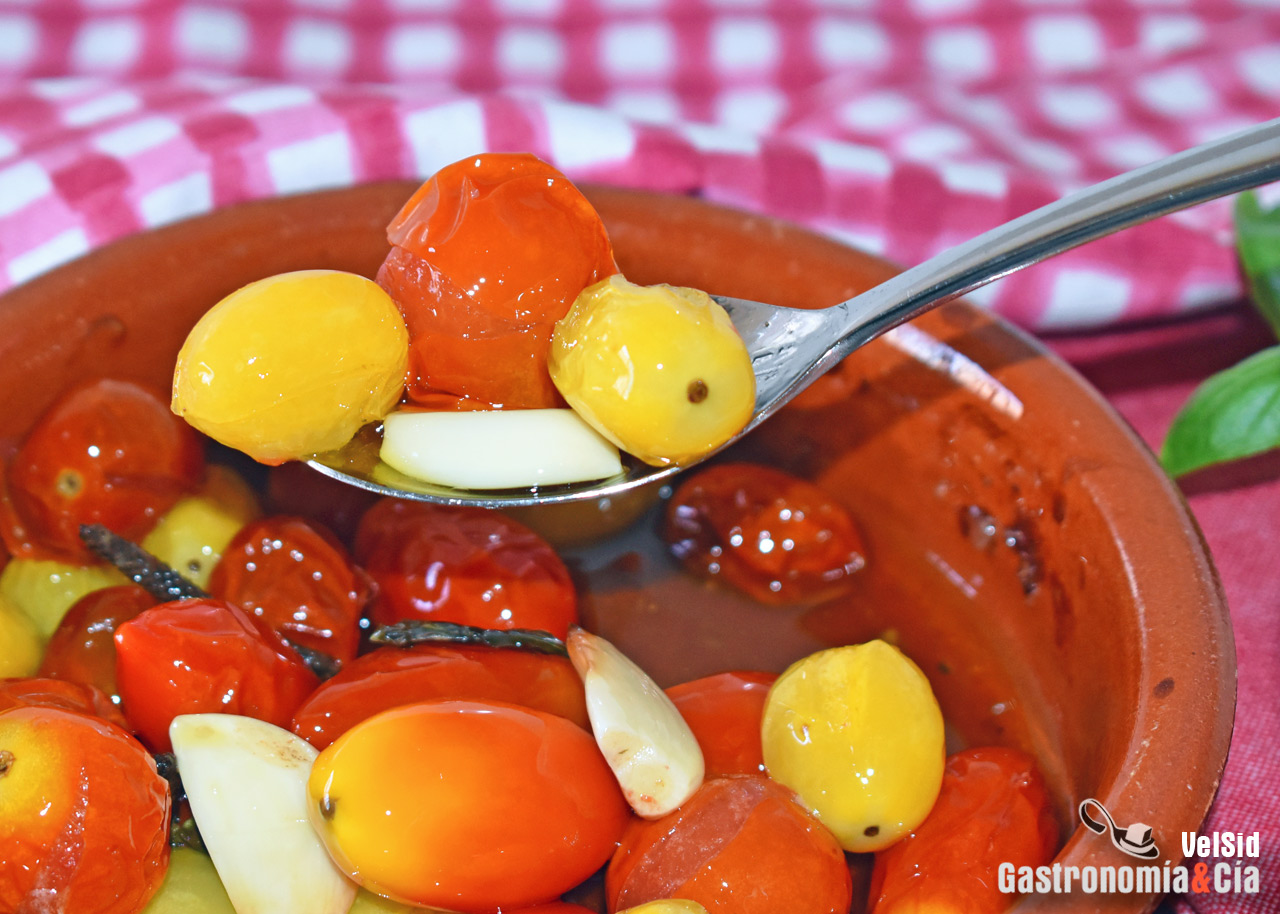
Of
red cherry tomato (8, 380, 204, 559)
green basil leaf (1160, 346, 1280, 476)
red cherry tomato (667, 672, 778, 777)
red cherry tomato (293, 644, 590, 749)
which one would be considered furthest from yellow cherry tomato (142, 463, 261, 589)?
green basil leaf (1160, 346, 1280, 476)

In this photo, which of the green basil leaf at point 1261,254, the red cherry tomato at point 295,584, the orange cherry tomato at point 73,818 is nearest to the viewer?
the orange cherry tomato at point 73,818

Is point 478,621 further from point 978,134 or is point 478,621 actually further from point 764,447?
point 978,134

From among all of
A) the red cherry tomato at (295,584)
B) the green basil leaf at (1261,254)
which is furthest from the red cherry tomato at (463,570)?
the green basil leaf at (1261,254)

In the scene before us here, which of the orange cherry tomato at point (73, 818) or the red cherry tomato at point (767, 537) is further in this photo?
the red cherry tomato at point (767, 537)

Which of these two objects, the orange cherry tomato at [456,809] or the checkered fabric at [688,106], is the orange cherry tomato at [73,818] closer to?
the orange cherry tomato at [456,809]

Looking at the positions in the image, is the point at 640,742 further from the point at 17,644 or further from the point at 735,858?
the point at 17,644

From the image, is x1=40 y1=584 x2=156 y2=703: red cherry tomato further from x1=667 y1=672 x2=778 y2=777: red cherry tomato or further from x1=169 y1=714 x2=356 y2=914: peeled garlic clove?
x1=667 y1=672 x2=778 y2=777: red cherry tomato

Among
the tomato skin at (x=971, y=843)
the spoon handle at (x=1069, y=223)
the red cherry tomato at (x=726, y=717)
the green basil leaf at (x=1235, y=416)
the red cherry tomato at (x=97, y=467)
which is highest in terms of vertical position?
the spoon handle at (x=1069, y=223)
